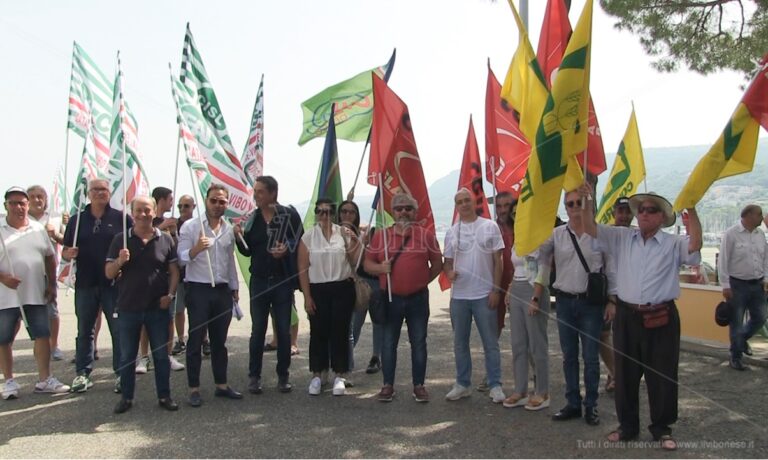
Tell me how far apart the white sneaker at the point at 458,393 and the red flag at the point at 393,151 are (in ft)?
4.91

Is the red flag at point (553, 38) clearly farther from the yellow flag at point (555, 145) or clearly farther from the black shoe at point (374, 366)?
the black shoe at point (374, 366)

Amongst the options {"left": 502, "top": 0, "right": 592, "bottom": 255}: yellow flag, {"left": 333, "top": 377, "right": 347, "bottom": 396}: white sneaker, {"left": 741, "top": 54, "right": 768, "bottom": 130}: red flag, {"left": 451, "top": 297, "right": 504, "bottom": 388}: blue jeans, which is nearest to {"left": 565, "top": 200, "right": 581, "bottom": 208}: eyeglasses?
{"left": 502, "top": 0, "right": 592, "bottom": 255}: yellow flag

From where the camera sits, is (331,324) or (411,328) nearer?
(411,328)

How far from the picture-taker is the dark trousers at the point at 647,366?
4328 millimetres

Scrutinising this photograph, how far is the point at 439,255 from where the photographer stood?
583 cm

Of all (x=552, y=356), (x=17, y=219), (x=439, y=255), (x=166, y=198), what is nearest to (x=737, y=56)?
(x=552, y=356)

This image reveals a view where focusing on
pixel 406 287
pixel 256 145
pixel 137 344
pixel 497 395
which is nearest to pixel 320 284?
pixel 406 287

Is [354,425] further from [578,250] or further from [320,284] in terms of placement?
[578,250]

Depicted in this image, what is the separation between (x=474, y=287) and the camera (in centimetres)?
563

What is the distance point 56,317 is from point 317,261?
3691 millimetres

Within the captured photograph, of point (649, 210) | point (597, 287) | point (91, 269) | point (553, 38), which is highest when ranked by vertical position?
point (553, 38)

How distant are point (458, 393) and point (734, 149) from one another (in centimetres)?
303

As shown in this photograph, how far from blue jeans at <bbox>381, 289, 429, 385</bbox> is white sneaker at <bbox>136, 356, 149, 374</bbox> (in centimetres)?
290

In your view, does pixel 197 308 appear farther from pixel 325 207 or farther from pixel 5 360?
pixel 5 360
